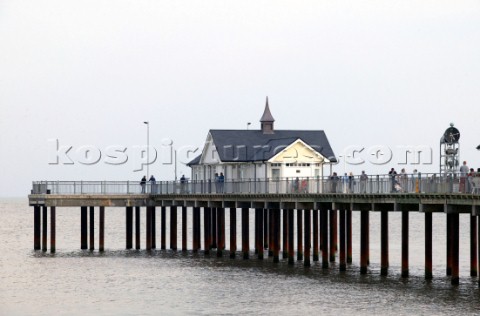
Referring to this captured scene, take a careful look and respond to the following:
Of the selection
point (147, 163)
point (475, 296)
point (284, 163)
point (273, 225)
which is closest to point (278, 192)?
point (273, 225)

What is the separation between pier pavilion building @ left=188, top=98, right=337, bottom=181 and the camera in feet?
239

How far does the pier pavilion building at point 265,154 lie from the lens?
239 feet

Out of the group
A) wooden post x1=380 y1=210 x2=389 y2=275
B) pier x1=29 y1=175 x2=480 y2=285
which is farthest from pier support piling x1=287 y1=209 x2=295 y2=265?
wooden post x1=380 y1=210 x2=389 y2=275

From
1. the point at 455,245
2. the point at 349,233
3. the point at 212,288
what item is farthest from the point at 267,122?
the point at 455,245

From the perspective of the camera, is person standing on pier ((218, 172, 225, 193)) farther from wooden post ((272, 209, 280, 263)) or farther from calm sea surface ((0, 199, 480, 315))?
wooden post ((272, 209, 280, 263))

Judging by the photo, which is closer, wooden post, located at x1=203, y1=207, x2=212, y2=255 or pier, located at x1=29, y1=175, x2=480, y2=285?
pier, located at x1=29, y1=175, x2=480, y2=285

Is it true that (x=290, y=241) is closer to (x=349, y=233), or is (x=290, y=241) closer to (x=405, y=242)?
(x=349, y=233)

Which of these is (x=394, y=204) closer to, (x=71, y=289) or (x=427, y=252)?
(x=427, y=252)

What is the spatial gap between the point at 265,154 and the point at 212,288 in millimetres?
21663

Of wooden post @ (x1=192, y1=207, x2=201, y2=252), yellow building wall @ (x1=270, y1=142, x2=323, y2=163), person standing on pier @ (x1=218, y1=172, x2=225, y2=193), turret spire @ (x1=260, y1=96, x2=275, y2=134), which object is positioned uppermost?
turret spire @ (x1=260, y1=96, x2=275, y2=134)

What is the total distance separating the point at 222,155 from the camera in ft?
252

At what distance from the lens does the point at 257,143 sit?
77438mm

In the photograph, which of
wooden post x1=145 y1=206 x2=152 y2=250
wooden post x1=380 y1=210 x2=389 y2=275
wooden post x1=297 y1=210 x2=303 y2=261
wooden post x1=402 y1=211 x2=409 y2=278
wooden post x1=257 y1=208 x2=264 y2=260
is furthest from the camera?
wooden post x1=145 y1=206 x2=152 y2=250

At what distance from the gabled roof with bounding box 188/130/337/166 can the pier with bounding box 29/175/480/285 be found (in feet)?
11.3
